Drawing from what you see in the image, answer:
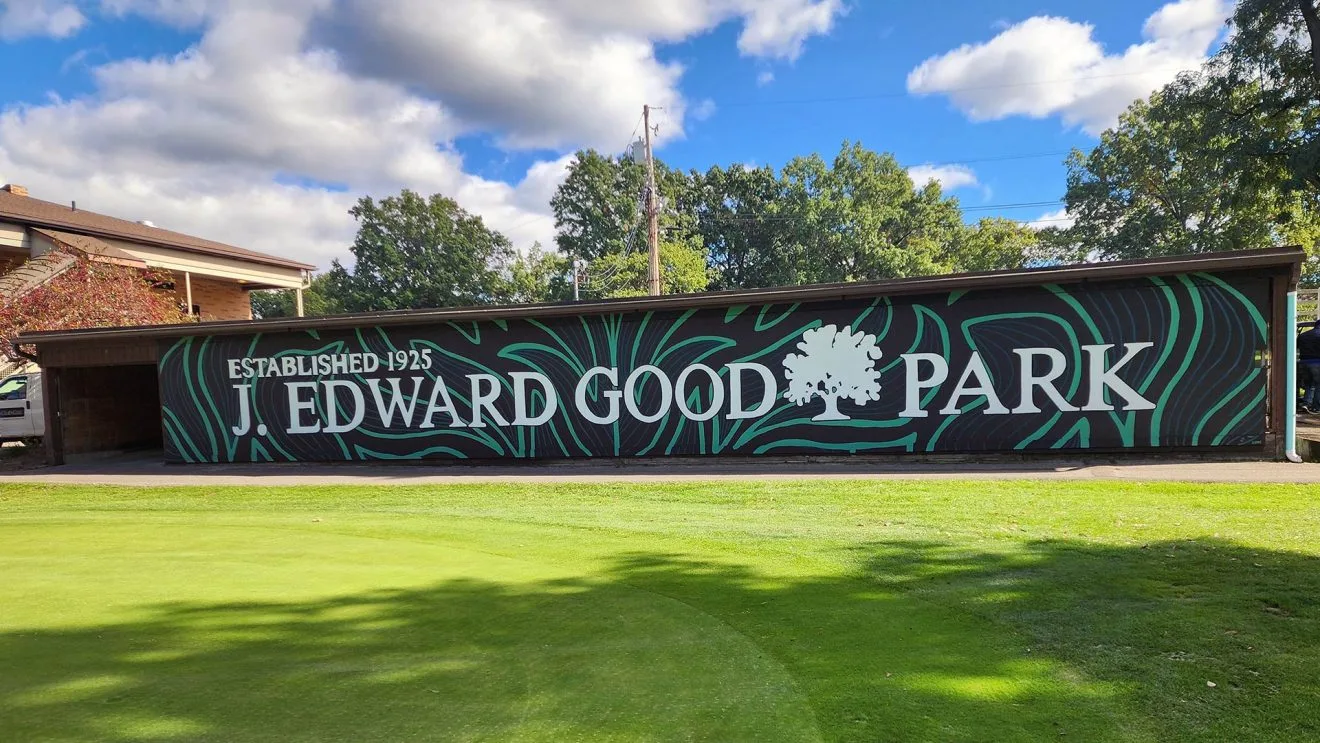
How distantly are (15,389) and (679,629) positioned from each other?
62.7 feet

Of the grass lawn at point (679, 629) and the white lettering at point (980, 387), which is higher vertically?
the white lettering at point (980, 387)

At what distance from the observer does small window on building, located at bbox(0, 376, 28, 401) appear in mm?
15969

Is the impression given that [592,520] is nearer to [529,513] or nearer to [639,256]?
[529,513]

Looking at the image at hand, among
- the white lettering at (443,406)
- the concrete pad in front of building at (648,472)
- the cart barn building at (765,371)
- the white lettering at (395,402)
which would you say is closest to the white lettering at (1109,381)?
the cart barn building at (765,371)

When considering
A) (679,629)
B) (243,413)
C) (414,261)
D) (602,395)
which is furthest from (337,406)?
(414,261)

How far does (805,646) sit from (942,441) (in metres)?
8.76

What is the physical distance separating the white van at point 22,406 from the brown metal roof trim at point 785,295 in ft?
9.24

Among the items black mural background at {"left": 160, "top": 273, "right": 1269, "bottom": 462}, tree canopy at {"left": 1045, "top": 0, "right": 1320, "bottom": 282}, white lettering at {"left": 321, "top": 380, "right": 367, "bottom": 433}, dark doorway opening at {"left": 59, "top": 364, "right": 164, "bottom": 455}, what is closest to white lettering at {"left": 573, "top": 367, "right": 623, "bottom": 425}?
black mural background at {"left": 160, "top": 273, "right": 1269, "bottom": 462}

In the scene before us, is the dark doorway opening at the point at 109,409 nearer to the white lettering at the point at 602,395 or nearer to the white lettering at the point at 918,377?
the white lettering at the point at 602,395

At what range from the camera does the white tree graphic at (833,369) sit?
458 inches

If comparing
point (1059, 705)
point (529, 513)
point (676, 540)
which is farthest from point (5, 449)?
point (1059, 705)

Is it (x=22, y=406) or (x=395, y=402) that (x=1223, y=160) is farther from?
(x=22, y=406)

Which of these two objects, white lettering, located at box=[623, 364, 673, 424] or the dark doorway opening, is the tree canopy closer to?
white lettering, located at box=[623, 364, 673, 424]

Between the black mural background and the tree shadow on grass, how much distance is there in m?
6.63
